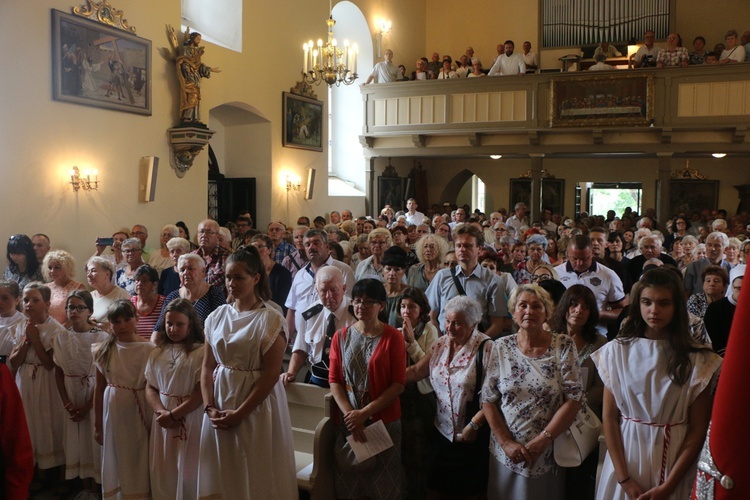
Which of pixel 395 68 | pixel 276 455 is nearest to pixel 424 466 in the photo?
pixel 276 455

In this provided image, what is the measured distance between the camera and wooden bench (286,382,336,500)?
352cm

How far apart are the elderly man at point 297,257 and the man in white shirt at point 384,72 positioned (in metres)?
10.3

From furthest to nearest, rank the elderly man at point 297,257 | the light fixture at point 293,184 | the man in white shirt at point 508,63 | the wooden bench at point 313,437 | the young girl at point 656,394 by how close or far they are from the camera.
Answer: the man in white shirt at point 508,63 → the light fixture at point 293,184 → the elderly man at point 297,257 → the wooden bench at point 313,437 → the young girl at point 656,394

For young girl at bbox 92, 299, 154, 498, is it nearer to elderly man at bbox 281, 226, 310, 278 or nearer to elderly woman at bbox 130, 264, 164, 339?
elderly woman at bbox 130, 264, 164, 339

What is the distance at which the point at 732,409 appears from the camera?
1.16m

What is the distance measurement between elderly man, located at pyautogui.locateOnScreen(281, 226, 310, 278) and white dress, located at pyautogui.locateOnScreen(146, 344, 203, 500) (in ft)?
10.2

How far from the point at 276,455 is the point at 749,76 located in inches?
532

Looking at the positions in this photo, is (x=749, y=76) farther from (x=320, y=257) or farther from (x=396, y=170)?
(x=320, y=257)

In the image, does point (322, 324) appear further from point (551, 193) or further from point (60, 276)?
point (551, 193)

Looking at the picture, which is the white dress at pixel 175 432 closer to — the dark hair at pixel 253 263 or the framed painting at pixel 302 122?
the dark hair at pixel 253 263

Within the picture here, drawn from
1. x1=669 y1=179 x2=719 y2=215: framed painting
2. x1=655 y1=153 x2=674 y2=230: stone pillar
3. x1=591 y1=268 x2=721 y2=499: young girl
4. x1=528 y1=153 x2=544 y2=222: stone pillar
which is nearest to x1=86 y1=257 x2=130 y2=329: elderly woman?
x1=591 y1=268 x2=721 y2=499: young girl

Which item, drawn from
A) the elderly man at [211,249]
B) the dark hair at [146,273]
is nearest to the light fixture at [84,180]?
the elderly man at [211,249]

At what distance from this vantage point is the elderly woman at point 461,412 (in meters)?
3.52

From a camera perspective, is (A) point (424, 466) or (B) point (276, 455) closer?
(B) point (276, 455)
